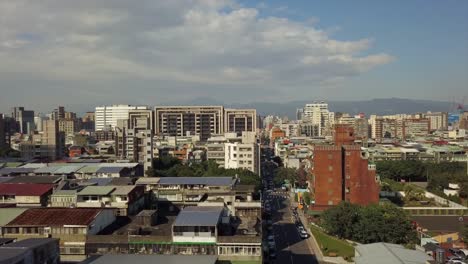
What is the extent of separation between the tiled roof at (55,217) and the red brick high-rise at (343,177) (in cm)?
2072

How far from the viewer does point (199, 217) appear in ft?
72.6

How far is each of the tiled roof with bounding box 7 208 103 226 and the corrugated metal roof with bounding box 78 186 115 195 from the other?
4.19 m

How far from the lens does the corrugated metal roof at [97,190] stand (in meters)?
27.8

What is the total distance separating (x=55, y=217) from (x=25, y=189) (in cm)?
768

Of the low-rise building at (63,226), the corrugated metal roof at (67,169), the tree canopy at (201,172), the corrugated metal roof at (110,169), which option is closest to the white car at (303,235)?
the tree canopy at (201,172)

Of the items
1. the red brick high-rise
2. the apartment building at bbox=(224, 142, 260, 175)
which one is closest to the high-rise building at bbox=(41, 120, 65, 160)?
the apartment building at bbox=(224, 142, 260, 175)

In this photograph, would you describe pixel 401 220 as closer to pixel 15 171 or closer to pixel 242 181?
pixel 242 181

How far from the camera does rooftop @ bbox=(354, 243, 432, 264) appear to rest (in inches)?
830

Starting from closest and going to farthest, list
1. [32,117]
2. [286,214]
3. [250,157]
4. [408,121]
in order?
[286,214]
[250,157]
[408,121]
[32,117]

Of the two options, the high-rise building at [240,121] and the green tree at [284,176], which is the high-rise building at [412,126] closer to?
the high-rise building at [240,121]

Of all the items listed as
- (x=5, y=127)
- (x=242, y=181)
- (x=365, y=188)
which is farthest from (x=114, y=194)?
(x=5, y=127)

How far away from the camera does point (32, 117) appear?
151875 mm

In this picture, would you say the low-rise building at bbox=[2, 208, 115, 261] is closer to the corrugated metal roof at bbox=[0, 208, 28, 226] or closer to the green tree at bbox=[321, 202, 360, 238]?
the corrugated metal roof at bbox=[0, 208, 28, 226]

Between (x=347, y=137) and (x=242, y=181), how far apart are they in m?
9.59
